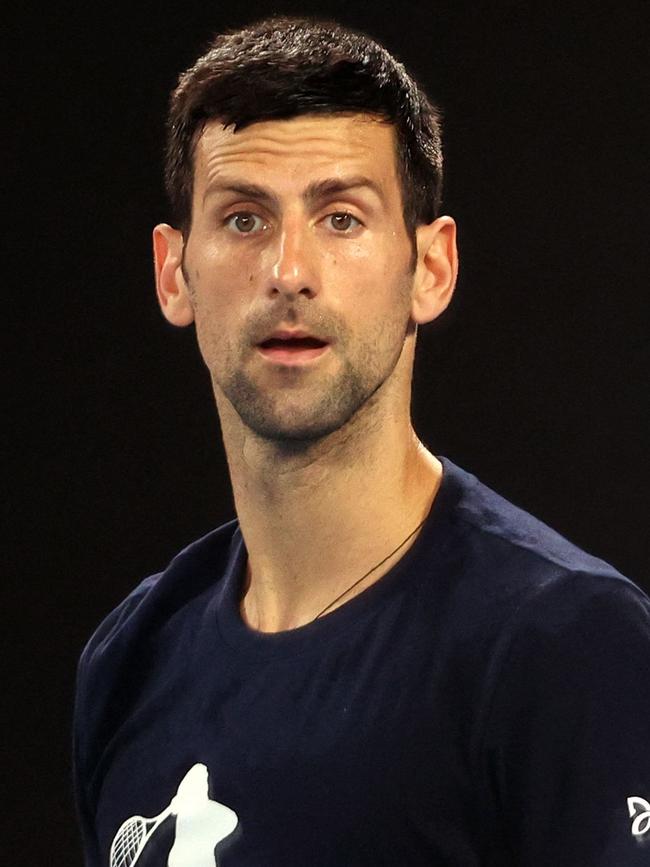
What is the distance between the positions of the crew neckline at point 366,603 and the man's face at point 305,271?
0.36ft

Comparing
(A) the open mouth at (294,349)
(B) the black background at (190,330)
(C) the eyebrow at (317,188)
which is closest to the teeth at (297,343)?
(A) the open mouth at (294,349)

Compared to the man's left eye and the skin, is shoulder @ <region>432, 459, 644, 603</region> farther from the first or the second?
the man's left eye

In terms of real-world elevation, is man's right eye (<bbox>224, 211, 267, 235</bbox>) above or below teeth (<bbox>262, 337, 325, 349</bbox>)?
above

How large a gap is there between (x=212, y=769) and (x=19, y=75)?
1.47m

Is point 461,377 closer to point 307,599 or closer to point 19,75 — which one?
point 19,75

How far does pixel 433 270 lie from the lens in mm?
1765

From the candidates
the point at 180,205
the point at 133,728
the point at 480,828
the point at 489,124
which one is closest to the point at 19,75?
the point at 489,124

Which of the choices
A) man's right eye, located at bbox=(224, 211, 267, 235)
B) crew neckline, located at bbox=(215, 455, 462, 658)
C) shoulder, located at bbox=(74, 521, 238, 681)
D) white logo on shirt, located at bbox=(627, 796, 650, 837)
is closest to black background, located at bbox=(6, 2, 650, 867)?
shoulder, located at bbox=(74, 521, 238, 681)

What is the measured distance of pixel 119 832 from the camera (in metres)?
1.74

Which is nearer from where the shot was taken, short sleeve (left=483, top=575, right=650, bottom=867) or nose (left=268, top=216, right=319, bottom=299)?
short sleeve (left=483, top=575, right=650, bottom=867)

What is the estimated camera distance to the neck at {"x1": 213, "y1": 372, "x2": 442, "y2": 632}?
66.5 inches

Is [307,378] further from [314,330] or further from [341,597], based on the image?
[341,597]

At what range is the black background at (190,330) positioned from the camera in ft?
8.91

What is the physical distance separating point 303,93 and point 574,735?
1.89 feet
